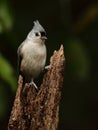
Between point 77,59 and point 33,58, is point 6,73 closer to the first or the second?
point 33,58

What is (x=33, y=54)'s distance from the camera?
698 cm

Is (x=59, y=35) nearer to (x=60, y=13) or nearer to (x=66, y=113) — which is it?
(x=60, y=13)

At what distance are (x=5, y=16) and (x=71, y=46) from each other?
4.91 ft

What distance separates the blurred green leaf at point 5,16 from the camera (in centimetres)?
757

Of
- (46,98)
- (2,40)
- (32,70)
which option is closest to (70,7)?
(2,40)

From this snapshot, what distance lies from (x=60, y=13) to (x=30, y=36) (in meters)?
3.24

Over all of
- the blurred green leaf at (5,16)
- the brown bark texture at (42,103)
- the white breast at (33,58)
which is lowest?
the brown bark texture at (42,103)

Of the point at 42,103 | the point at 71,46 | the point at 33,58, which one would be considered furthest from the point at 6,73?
the point at 71,46

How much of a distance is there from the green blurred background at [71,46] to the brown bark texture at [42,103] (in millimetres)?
2150

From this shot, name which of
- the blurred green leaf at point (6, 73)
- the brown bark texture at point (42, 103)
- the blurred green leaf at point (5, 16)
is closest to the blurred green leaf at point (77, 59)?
the blurred green leaf at point (5, 16)

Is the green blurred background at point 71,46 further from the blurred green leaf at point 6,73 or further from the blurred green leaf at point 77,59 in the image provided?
the blurred green leaf at point 6,73

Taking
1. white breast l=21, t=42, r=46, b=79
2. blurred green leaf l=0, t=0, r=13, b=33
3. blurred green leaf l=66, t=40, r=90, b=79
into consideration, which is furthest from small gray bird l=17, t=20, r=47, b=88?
blurred green leaf l=66, t=40, r=90, b=79

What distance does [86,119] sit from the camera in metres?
11.1

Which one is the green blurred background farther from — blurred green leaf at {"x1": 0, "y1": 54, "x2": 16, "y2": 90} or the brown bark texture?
the brown bark texture
